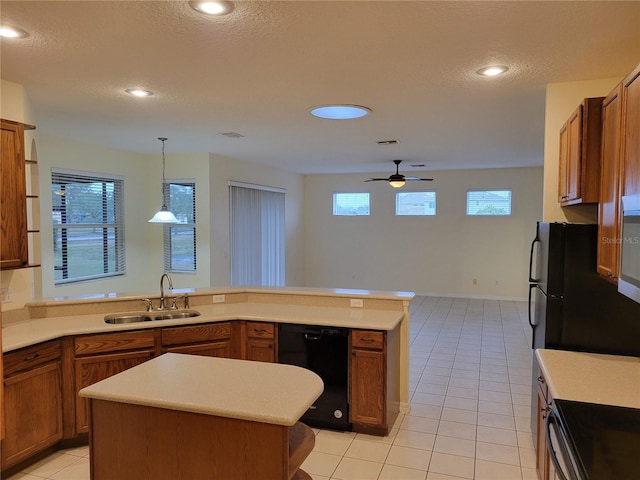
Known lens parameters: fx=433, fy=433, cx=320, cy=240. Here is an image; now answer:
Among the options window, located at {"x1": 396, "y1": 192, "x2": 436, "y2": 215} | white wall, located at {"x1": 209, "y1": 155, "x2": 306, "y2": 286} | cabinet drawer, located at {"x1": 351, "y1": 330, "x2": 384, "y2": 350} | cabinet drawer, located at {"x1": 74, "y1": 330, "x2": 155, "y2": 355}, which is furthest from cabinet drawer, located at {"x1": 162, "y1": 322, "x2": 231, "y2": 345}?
window, located at {"x1": 396, "y1": 192, "x2": 436, "y2": 215}

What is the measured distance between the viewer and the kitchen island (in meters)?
1.68

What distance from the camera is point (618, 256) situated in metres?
1.93

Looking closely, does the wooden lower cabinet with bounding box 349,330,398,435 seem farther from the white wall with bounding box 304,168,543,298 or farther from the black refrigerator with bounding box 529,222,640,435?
the white wall with bounding box 304,168,543,298

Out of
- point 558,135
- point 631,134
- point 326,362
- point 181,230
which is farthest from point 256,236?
point 631,134

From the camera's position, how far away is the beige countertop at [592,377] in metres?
1.94

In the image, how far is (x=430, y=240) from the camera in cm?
Answer: 901

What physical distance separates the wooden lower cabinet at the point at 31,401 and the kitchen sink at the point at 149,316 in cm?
59

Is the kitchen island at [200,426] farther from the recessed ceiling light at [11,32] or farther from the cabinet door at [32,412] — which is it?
the recessed ceiling light at [11,32]

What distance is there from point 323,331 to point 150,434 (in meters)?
1.66

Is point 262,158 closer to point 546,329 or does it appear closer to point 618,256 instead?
point 546,329

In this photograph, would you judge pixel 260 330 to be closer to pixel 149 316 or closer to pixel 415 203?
pixel 149 316

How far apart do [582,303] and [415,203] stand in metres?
6.78

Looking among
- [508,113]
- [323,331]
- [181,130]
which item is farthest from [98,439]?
[508,113]

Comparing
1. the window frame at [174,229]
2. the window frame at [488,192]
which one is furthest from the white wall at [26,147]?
the window frame at [488,192]
